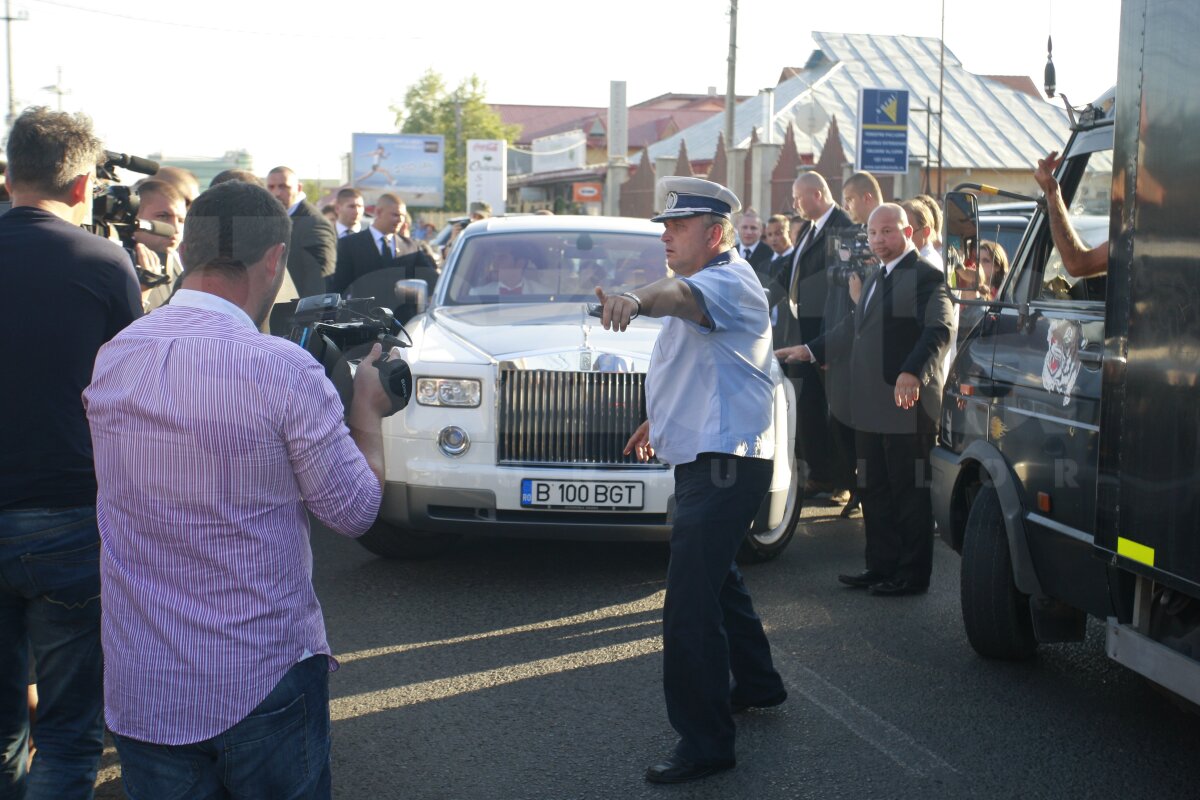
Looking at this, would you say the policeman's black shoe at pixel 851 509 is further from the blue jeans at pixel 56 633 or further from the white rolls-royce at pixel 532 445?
the blue jeans at pixel 56 633

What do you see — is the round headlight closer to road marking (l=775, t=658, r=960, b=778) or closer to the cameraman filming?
road marking (l=775, t=658, r=960, b=778)

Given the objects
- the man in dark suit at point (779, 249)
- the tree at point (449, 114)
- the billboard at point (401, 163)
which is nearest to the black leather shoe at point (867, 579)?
the man in dark suit at point (779, 249)

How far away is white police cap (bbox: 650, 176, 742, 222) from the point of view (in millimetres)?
4398

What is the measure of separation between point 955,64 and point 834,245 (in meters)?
43.3

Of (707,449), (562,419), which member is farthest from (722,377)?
(562,419)

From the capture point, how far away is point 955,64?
4859 centimetres

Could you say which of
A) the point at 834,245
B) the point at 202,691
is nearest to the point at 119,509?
the point at 202,691

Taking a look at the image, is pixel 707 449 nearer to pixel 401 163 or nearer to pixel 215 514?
pixel 215 514

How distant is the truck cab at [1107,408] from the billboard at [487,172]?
151 ft

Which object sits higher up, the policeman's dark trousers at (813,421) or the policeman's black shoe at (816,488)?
the policeman's dark trousers at (813,421)

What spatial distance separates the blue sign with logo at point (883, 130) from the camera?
72.6ft

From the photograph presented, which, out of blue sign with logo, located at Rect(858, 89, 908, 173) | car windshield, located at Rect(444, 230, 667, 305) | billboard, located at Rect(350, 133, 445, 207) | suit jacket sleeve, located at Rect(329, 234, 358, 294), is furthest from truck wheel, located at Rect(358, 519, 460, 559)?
billboard, located at Rect(350, 133, 445, 207)

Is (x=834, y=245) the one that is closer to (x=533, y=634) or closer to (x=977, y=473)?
(x=977, y=473)

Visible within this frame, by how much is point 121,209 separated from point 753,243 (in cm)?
921
